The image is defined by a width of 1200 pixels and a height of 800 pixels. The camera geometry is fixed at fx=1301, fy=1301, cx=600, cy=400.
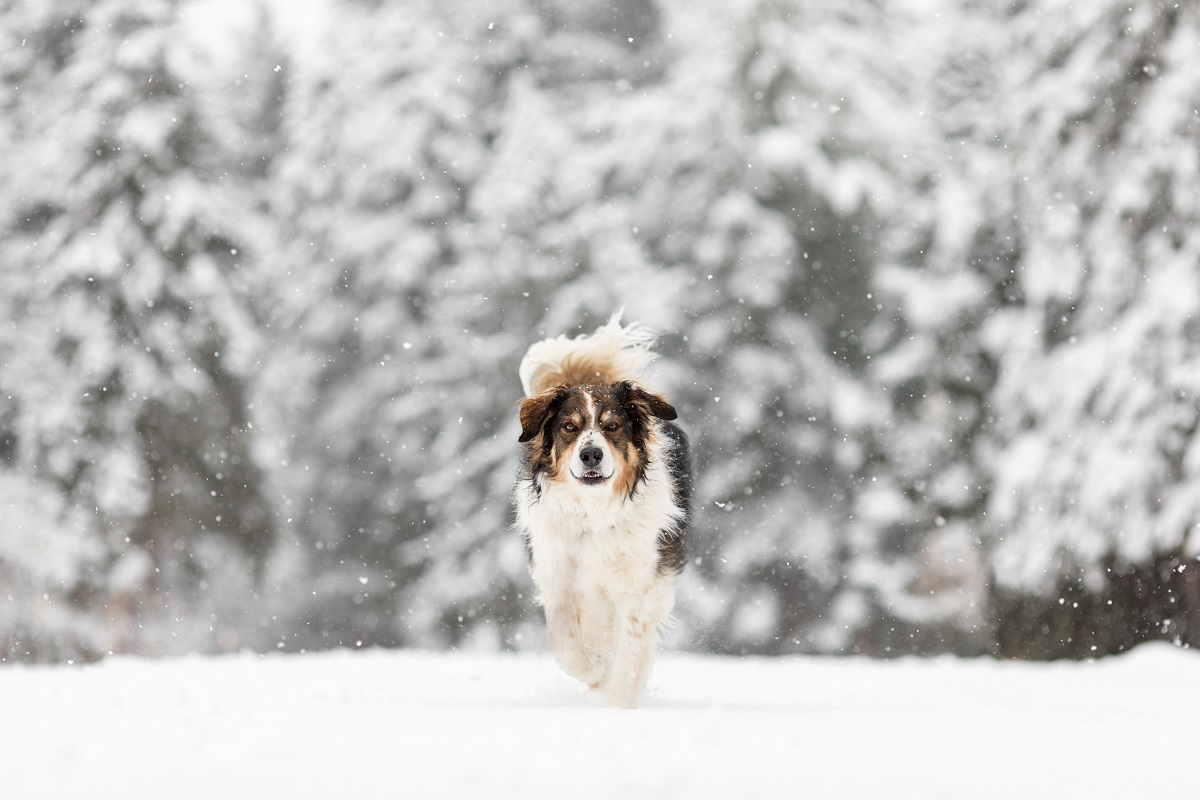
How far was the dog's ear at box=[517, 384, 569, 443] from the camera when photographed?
7.38 meters

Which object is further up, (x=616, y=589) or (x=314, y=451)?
(x=616, y=589)

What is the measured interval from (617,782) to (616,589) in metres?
3.18

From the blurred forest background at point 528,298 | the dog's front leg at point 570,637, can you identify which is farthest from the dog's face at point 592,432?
the blurred forest background at point 528,298

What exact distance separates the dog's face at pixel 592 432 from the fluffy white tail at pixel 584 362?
591mm

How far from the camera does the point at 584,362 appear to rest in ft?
26.8

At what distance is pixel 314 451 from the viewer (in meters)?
23.2

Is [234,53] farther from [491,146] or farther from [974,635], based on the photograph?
[974,635]

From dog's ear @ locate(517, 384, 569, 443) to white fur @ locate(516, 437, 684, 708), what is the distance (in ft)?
1.00

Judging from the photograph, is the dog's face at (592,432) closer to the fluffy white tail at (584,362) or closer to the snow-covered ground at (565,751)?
the fluffy white tail at (584,362)

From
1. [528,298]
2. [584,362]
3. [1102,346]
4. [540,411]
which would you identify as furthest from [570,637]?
[528,298]

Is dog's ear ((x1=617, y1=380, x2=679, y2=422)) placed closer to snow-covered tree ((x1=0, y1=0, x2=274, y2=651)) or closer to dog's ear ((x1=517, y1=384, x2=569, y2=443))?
dog's ear ((x1=517, y1=384, x2=569, y2=443))

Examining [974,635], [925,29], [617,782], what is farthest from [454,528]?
[617,782]

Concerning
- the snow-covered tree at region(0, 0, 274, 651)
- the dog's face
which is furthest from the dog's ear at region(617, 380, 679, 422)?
the snow-covered tree at region(0, 0, 274, 651)

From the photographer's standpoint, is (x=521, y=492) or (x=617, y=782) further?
(x=521, y=492)
